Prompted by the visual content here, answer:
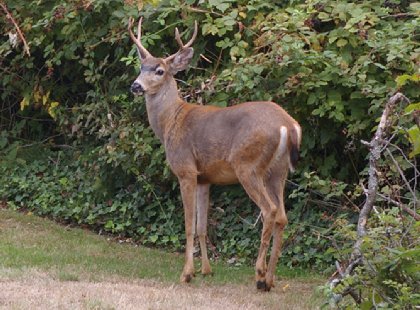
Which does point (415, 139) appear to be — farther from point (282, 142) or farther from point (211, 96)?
point (211, 96)

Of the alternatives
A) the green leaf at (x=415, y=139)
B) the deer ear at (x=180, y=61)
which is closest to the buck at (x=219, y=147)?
the deer ear at (x=180, y=61)

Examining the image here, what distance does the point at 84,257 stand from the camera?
9820 mm

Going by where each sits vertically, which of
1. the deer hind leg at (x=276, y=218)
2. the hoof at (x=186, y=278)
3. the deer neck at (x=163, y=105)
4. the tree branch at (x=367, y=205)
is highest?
the tree branch at (x=367, y=205)

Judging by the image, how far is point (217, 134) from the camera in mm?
8898

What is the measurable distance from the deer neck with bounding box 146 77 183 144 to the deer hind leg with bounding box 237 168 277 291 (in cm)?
132

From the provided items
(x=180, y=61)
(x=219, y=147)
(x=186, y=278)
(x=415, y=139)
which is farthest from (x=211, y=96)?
(x=415, y=139)

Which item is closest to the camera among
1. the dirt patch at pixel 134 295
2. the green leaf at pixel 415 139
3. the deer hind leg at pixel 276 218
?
the green leaf at pixel 415 139

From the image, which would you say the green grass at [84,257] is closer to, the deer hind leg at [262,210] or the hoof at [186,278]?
the hoof at [186,278]

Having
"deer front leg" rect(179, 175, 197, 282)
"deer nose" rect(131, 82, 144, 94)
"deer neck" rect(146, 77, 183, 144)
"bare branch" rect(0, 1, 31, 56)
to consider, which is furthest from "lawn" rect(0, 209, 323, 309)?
"bare branch" rect(0, 1, 31, 56)

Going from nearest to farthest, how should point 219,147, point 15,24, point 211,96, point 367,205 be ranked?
point 367,205
point 219,147
point 211,96
point 15,24

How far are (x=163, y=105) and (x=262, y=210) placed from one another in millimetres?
1711

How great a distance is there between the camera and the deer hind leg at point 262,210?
846 cm

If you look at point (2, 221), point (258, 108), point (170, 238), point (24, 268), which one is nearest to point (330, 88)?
point (258, 108)

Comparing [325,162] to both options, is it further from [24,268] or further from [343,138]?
[24,268]
